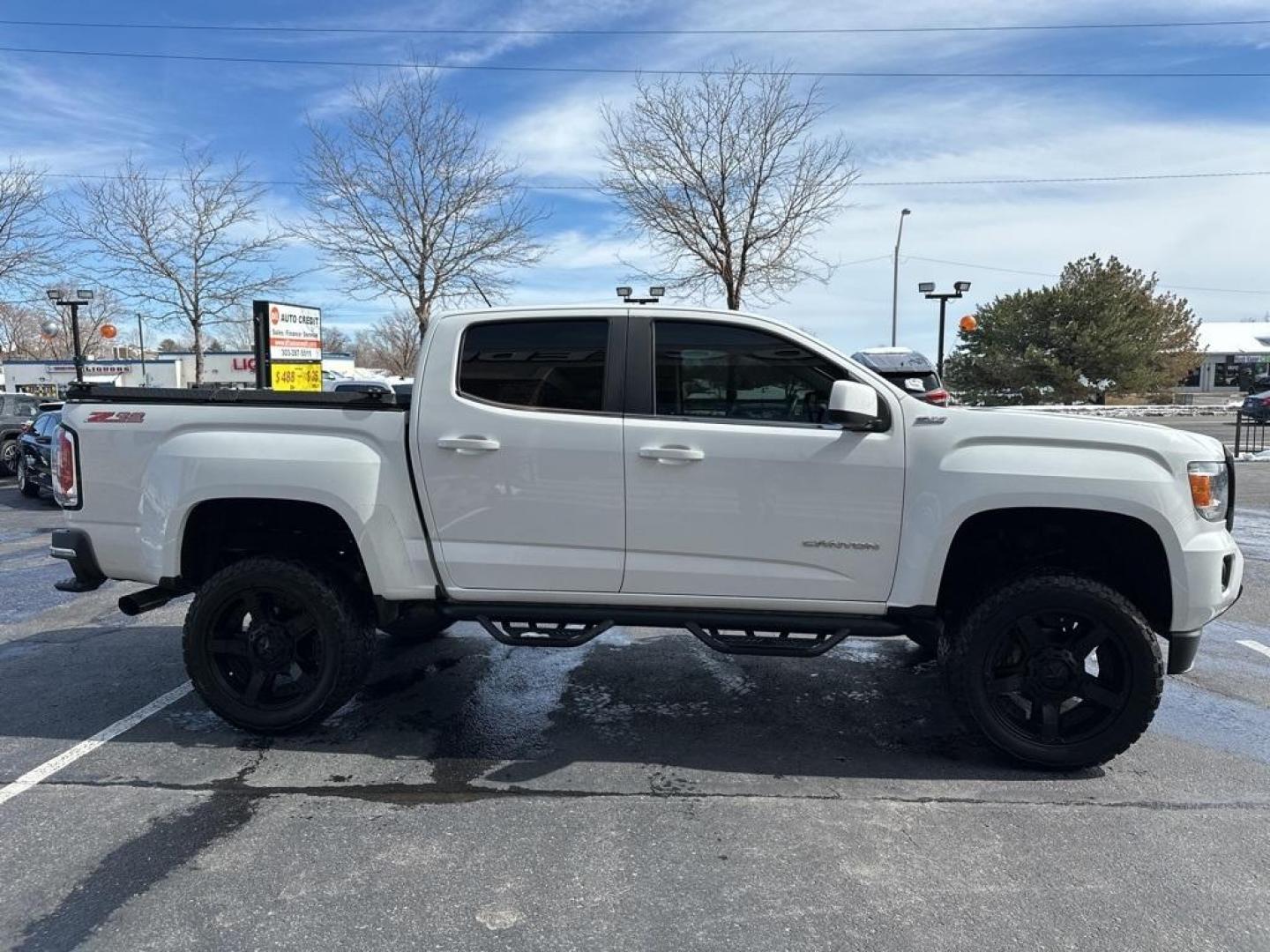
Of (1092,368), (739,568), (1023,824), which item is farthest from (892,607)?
(1092,368)

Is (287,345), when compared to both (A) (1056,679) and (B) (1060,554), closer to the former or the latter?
(B) (1060,554)

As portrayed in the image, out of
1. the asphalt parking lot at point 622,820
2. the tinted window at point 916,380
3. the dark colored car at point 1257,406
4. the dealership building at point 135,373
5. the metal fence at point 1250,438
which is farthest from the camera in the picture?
the dealership building at point 135,373

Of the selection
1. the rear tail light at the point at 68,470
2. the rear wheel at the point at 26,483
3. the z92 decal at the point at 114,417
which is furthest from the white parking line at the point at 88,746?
the rear wheel at the point at 26,483

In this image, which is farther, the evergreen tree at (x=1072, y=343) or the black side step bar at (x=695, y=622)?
the evergreen tree at (x=1072, y=343)

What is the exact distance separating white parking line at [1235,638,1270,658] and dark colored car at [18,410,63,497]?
13.0 metres

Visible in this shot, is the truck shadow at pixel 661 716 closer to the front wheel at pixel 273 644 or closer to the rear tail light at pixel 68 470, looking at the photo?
the front wheel at pixel 273 644

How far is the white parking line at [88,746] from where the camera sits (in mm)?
3627

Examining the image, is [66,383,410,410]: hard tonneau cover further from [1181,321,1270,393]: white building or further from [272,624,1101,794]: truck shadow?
[1181,321,1270,393]: white building

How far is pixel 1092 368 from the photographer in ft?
111

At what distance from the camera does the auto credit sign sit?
14445 mm

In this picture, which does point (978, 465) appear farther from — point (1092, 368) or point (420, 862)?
point (1092, 368)

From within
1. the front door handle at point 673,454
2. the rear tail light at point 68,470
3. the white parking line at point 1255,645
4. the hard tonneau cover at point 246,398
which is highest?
the hard tonneau cover at point 246,398

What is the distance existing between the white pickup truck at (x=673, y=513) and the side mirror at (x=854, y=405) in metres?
0.01

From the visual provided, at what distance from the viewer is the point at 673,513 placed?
148 inches
